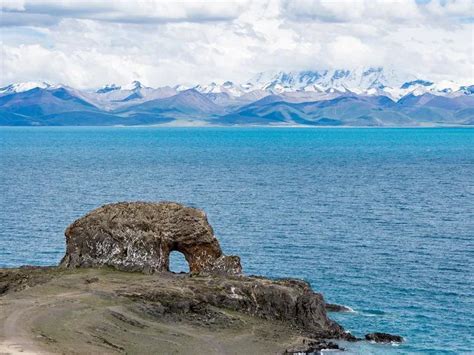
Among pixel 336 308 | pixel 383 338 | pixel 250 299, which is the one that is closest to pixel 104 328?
pixel 250 299

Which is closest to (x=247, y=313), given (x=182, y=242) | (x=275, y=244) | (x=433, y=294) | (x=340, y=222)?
(x=182, y=242)

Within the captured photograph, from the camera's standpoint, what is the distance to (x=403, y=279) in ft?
233

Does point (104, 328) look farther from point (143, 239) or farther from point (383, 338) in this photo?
point (383, 338)

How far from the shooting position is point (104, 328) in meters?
47.7

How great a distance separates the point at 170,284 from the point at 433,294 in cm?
2161

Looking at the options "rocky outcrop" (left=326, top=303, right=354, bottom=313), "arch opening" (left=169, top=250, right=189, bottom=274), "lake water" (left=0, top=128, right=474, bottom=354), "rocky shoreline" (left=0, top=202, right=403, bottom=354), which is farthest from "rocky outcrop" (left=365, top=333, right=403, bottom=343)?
"arch opening" (left=169, top=250, right=189, bottom=274)

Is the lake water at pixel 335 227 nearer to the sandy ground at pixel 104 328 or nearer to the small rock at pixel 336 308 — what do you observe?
the small rock at pixel 336 308

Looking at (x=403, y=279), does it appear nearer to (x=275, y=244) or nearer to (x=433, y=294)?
(x=433, y=294)

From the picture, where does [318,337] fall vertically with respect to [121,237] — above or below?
below

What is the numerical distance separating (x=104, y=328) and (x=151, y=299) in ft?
17.4

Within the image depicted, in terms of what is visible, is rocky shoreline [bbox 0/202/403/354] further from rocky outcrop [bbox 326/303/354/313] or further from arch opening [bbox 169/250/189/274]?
arch opening [bbox 169/250/189/274]

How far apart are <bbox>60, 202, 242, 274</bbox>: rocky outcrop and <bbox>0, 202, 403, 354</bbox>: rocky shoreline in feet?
0.22

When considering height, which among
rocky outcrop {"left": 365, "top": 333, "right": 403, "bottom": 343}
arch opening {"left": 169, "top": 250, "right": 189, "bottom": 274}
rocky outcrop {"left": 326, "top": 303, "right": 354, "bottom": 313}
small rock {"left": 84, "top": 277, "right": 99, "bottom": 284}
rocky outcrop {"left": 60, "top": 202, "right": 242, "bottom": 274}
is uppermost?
rocky outcrop {"left": 60, "top": 202, "right": 242, "bottom": 274}

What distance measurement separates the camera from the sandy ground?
44562 millimetres
